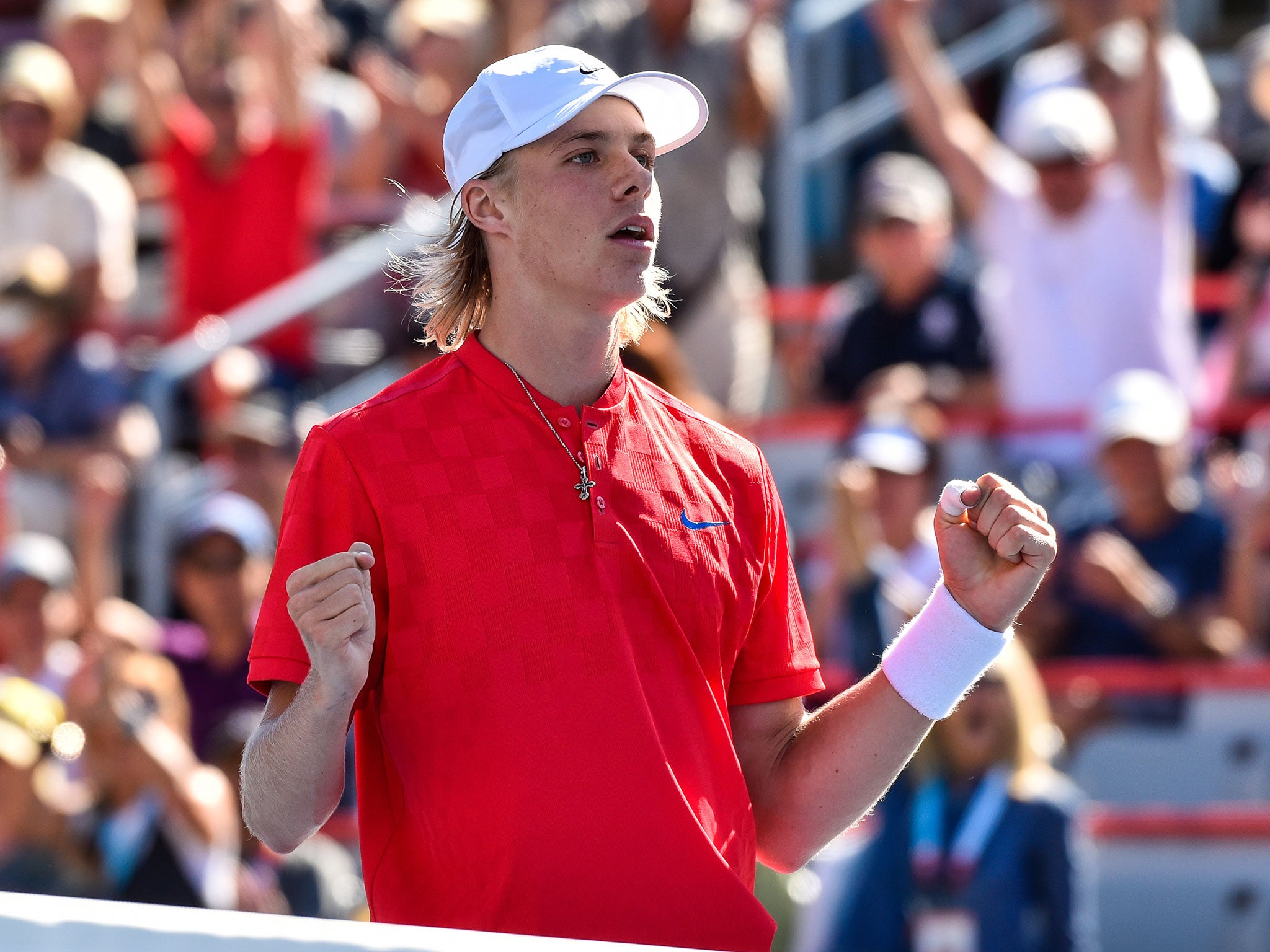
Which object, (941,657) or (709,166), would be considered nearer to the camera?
(941,657)

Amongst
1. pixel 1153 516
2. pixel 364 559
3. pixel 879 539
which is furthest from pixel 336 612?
pixel 1153 516

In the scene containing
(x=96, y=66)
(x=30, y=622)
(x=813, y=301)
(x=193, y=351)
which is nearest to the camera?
(x=30, y=622)

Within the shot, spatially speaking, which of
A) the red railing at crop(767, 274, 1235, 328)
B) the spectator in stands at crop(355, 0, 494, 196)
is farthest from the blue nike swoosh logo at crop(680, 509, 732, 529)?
the spectator in stands at crop(355, 0, 494, 196)

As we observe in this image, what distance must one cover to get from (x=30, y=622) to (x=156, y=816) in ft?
3.19

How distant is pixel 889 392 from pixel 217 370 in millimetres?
2430

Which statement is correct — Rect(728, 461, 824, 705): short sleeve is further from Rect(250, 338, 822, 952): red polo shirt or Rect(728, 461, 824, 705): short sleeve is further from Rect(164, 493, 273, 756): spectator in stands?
Rect(164, 493, 273, 756): spectator in stands

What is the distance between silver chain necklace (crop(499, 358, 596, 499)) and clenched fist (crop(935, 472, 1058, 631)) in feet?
1.44

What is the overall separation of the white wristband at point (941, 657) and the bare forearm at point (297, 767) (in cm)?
73

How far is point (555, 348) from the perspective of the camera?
2.31m

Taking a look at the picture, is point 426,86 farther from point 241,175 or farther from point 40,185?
point 40,185

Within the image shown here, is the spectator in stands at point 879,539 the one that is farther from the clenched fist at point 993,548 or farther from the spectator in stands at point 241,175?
the spectator in stands at point 241,175

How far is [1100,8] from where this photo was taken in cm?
632

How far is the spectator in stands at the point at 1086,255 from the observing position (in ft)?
19.1

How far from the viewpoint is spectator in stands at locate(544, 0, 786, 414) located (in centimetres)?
638
